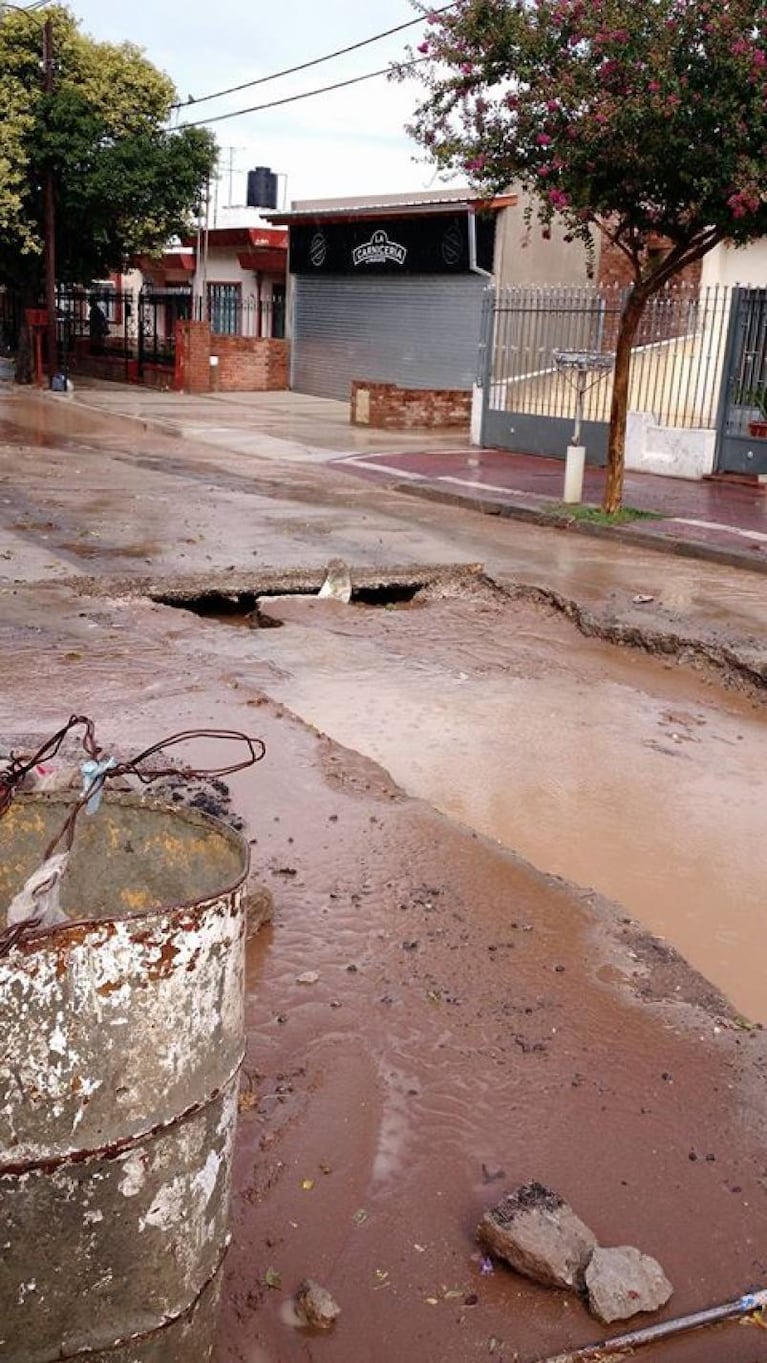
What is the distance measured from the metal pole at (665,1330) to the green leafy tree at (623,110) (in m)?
10.3

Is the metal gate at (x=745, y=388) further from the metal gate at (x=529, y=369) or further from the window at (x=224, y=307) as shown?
the window at (x=224, y=307)

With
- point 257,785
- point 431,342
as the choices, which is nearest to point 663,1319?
point 257,785

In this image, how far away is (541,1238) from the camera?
9.18 feet

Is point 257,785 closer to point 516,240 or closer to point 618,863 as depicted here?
point 618,863

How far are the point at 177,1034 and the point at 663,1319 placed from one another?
54.1 inches

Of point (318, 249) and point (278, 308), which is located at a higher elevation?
point (318, 249)

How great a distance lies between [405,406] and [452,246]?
4055mm

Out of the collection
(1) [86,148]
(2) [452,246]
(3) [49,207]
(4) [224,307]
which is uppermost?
(1) [86,148]

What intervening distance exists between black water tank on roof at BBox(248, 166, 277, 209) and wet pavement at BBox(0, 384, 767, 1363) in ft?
121

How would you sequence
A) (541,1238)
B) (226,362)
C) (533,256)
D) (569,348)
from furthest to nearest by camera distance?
(226,362), (533,256), (569,348), (541,1238)

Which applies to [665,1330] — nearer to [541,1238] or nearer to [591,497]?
[541,1238]

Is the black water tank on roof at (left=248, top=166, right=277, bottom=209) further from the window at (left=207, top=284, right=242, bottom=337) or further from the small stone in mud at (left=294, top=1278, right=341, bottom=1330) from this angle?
the small stone in mud at (left=294, top=1278, right=341, bottom=1330)

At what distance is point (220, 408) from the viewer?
27.2 metres

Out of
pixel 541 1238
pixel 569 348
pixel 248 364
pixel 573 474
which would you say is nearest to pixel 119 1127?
pixel 541 1238
